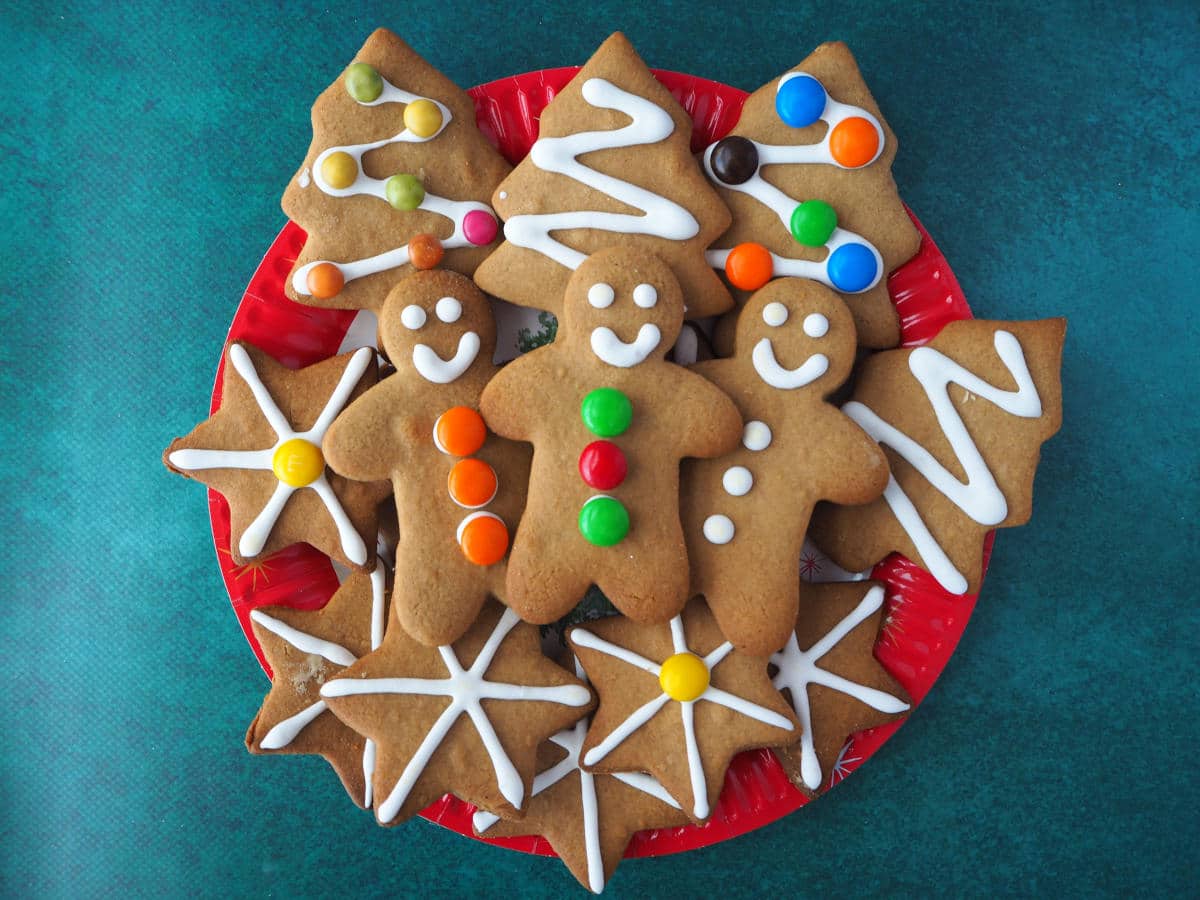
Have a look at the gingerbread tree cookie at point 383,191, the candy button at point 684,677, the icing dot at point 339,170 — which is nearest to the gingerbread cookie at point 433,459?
the gingerbread tree cookie at point 383,191

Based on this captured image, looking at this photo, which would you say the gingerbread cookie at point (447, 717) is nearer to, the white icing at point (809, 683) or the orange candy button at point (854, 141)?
the white icing at point (809, 683)

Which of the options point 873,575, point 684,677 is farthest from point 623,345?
point 873,575

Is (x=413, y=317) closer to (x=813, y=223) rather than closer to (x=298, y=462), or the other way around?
(x=298, y=462)

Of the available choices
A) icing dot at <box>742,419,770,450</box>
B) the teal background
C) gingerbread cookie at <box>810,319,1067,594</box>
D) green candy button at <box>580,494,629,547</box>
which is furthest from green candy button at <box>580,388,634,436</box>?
the teal background

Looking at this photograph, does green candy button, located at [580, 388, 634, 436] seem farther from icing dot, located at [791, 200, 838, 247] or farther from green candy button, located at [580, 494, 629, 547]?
icing dot, located at [791, 200, 838, 247]

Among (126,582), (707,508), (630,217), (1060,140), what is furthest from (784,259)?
(126,582)

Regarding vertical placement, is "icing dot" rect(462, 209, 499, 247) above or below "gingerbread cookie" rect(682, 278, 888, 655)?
above
